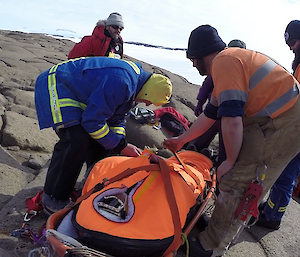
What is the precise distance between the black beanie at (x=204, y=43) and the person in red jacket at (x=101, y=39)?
1.92 meters

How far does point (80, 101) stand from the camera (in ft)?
6.91

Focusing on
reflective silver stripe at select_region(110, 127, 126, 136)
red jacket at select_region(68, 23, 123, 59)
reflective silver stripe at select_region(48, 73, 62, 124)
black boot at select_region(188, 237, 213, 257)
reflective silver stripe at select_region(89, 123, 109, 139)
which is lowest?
black boot at select_region(188, 237, 213, 257)

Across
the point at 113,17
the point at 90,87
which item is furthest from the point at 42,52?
the point at 90,87

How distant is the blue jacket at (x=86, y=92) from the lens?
6.57 feet

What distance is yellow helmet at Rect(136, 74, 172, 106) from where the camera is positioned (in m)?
2.16

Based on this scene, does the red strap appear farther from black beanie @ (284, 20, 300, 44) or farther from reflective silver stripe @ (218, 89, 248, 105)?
black beanie @ (284, 20, 300, 44)

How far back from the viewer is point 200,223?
7.39ft

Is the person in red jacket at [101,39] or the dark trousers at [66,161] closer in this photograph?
the dark trousers at [66,161]

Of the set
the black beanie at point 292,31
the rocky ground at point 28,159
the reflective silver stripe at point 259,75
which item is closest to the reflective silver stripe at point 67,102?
the rocky ground at point 28,159

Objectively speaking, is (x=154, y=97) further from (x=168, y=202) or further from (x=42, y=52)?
(x=42, y=52)

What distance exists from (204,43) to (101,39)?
2060 mm

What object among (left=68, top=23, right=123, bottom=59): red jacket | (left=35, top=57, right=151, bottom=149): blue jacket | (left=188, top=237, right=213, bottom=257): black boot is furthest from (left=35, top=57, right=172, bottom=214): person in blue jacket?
(left=68, top=23, right=123, bottom=59): red jacket

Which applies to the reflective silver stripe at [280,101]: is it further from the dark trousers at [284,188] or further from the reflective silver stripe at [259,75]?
the dark trousers at [284,188]

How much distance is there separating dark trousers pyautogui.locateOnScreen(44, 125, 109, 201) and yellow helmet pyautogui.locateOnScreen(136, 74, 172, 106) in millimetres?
541
